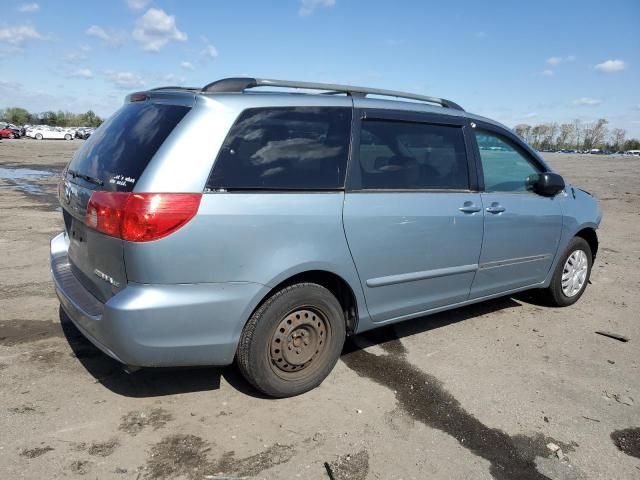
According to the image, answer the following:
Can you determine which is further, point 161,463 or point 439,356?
point 439,356

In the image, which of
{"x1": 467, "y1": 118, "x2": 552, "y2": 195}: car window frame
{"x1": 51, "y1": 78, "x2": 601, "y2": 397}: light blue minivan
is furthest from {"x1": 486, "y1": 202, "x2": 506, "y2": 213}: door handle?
{"x1": 467, "y1": 118, "x2": 552, "y2": 195}: car window frame

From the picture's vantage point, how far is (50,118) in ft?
340

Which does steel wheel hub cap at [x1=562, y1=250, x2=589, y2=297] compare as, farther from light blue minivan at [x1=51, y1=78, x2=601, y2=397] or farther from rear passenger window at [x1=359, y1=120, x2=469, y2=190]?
rear passenger window at [x1=359, y1=120, x2=469, y2=190]

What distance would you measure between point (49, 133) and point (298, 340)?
60.3m

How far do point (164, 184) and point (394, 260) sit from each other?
5.47 feet

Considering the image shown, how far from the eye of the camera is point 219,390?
3367 mm

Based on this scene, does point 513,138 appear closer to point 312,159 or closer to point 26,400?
point 312,159

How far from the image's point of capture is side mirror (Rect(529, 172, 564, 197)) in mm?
4633

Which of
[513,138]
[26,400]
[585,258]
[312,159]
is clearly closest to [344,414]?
[312,159]

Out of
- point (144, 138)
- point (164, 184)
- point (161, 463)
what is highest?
point (144, 138)

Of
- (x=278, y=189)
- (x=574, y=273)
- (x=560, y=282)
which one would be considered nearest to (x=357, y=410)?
(x=278, y=189)

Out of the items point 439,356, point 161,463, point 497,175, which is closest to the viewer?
point 161,463

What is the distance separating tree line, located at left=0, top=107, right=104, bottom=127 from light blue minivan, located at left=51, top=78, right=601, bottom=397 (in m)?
108

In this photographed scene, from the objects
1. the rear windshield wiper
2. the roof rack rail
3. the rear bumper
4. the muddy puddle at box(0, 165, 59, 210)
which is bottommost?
the muddy puddle at box(0, 165, 59, 210)
